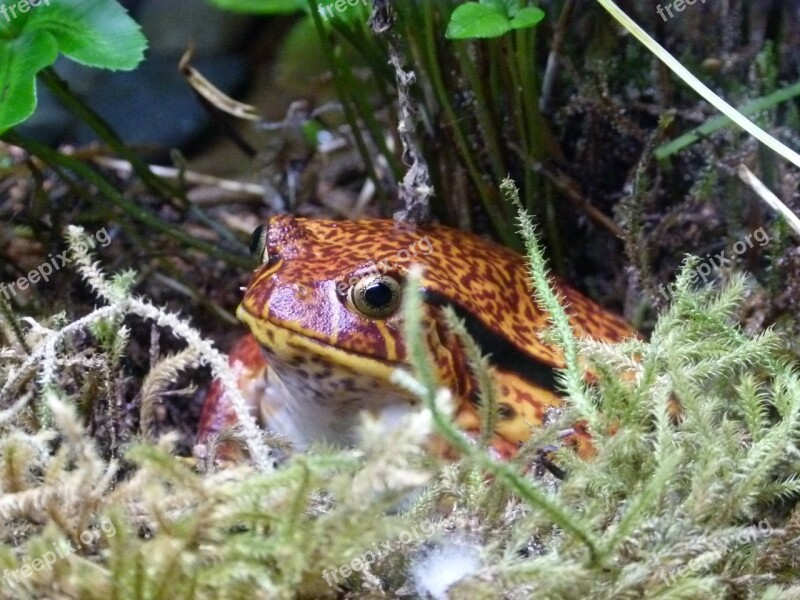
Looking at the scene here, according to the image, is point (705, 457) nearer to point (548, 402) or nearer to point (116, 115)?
point (548, 402)

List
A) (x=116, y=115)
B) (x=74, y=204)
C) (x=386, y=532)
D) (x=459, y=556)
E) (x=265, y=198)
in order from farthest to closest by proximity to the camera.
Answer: (x=116, y=115) → (x=265, y=198) → (x=74, y=204) → (x=459, y=556) → (x=386, y=532)

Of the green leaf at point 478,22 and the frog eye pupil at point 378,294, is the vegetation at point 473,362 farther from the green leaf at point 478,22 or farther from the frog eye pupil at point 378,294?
the frog eye pupil at point 378,294

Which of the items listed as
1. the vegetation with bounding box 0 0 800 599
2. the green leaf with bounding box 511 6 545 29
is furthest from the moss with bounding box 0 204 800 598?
the green leaf with bounding box 511 6 545 29

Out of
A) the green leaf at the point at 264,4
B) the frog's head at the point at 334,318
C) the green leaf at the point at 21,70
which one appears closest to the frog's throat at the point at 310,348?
the frog's head at the point at 334,318

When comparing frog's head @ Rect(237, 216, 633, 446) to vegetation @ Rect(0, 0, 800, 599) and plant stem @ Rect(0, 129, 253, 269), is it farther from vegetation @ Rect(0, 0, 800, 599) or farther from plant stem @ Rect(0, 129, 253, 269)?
plant stem @ Rect(0, 129, 253, 269)

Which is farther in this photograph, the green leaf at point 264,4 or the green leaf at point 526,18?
the green leaf at point 264,4

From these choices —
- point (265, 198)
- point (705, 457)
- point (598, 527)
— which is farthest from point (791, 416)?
point (265, 198)
